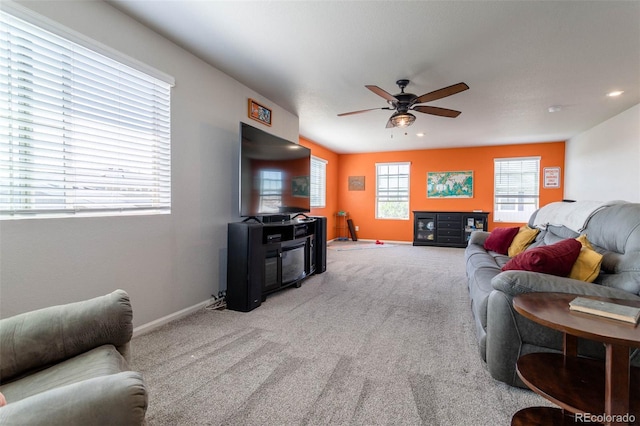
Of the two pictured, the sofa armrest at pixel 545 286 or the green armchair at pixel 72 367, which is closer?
the green armchair at pixel 72 367

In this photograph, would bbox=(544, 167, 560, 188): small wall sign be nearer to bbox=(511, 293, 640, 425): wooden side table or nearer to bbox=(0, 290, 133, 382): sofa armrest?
bbox=(511, 293, 640, 425): wooden side table

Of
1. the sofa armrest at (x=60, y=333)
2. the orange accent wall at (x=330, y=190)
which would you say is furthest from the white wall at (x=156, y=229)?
the orange accent wall at (x=330, y=190)

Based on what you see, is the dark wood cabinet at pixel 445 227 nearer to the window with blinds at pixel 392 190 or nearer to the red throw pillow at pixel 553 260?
the window with blinds at pixel 392 190

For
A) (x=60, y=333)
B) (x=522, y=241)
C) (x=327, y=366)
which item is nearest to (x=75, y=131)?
(x=60, y=333)

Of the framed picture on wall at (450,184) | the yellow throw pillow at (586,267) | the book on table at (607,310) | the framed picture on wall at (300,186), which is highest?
the framed picture on wall at (450,184)

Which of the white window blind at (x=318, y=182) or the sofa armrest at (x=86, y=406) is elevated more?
the white window blind at (x=318, y=182)

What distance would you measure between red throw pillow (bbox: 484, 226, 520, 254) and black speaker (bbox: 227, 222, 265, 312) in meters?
2.85

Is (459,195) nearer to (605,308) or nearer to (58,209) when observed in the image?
(605,308)

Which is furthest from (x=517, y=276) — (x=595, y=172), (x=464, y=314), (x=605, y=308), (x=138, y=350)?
(x=595, y=172)

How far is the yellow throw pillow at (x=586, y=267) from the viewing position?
5.56 feet

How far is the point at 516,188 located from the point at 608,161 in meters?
2.15

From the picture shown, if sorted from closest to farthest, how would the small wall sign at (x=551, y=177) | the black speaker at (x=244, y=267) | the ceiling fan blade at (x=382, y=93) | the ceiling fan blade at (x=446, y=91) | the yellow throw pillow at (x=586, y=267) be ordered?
the yellow throw pillow at (x=586, y=267) → the ceiling fan blade at (x=446, y=91) → the ceiling fan blade at (x=382, y=93) → the black speaker at (x=244, y=267) → the small wall sign at (x=551, y=177)

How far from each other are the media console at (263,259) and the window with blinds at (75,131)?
77 centimetres

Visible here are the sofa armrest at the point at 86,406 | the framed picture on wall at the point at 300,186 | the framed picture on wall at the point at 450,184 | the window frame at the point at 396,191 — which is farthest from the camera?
the window frame at the point at 396,191
